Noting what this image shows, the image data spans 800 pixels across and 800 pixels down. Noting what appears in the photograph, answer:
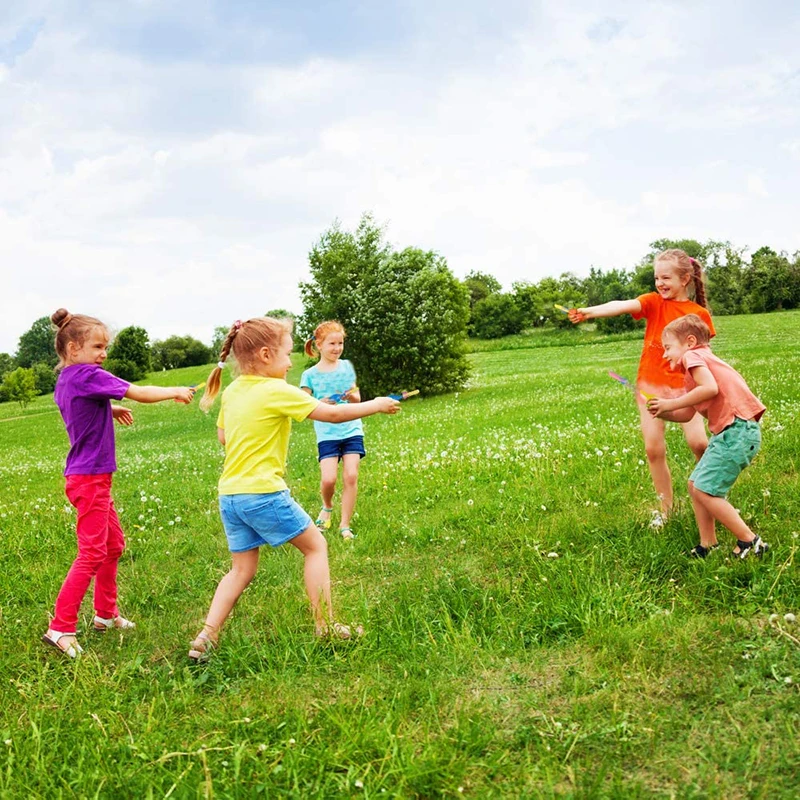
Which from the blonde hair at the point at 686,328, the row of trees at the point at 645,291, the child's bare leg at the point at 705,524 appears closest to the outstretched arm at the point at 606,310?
the blonde hair at the point at 686,328

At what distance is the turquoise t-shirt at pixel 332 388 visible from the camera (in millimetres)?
7605

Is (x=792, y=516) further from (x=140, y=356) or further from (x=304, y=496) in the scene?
(x=140, y=356)

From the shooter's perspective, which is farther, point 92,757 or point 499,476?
point 499,476

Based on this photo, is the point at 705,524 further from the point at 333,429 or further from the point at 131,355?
the point at 131,355

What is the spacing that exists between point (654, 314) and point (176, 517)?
5870 mm

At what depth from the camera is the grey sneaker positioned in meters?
4.99

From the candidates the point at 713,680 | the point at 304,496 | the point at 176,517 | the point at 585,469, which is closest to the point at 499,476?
the point at 585,469

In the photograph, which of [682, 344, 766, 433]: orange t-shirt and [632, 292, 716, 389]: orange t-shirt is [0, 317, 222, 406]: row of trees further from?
[682, 344, 766, 433]: orange t-shirt

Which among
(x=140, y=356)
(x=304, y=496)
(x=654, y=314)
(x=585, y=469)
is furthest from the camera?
(x=140, y=356)

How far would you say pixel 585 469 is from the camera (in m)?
8.11

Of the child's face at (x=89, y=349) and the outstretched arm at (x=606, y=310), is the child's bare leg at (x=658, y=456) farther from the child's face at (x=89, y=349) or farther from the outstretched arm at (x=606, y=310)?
the child's face at (x=89, y=349)

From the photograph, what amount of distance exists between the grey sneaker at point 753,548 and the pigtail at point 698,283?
226 centimetres

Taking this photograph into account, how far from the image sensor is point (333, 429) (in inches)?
300

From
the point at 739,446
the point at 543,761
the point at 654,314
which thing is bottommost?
the point at 543,761
